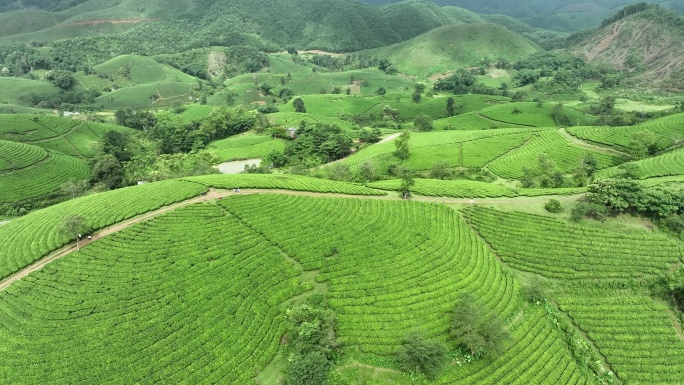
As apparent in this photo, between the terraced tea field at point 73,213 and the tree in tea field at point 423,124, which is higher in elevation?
the terraced tea field at point 73,213

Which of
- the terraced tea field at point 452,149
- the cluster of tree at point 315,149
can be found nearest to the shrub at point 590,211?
the terraced tea field at point 452,149

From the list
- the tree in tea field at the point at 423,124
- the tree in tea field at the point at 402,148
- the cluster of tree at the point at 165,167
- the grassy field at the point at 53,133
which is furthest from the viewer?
the tree in tea field at the point at 423,124

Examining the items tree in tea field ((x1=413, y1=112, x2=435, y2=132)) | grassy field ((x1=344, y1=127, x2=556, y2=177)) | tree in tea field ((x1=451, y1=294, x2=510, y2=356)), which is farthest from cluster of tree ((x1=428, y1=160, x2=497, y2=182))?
tree in tea field ((x1=413, y1=112, x2=435, y2=132))

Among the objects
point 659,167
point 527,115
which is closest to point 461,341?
point 659,167

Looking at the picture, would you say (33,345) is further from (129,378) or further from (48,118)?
(48,118)

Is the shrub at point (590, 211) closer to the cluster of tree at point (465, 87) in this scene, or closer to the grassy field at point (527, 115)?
the grassy field at point (527, 115)

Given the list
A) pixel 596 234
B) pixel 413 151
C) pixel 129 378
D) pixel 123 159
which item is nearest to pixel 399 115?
pixel 413 151
